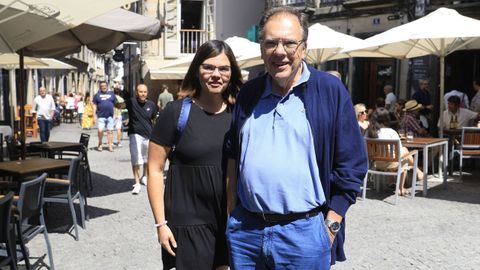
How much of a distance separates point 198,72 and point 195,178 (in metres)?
0.58

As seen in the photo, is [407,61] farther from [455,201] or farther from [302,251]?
[302,251]

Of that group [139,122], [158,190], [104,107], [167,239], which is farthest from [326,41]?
[167,239]

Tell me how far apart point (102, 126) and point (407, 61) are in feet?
31.4

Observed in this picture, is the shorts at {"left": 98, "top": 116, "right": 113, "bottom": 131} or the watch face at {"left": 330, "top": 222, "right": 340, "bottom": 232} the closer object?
the watch face at {"left": 330, "top": 222, "right": 340, "bottom": 232}

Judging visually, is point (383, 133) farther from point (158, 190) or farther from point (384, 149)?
point (158, 190)

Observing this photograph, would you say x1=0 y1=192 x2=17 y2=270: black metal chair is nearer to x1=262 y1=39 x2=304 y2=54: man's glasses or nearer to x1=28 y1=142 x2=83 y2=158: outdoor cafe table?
x1=262 y1=39 x2=304 y2=54: man's glasses

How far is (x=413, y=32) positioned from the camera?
29.8 ft

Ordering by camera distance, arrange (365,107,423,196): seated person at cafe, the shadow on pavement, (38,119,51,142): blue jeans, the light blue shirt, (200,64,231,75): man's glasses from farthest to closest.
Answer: (38,119,51,142): blue jeans < the shadow on pavement < (365,107,423,196): seated person at cafe < (200,64,231,75): man's glasses < the light blue shirt

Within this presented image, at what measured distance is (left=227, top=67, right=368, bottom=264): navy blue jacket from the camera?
213 cm

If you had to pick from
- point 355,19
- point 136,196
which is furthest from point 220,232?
point 355,19

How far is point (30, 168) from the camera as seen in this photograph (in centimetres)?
572

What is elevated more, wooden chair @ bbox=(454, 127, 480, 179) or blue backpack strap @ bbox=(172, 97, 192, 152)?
blue backpack strap @ bbox=(172, 97, 192, 152)

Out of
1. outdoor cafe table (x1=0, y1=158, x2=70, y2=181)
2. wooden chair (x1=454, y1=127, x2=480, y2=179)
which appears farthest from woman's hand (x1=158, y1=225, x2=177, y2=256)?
wooden chair (x1=454, y1=127, x2=480, y2=179)

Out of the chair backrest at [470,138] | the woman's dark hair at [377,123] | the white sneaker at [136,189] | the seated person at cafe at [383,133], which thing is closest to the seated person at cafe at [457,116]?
the chair backrest at [470,138]
